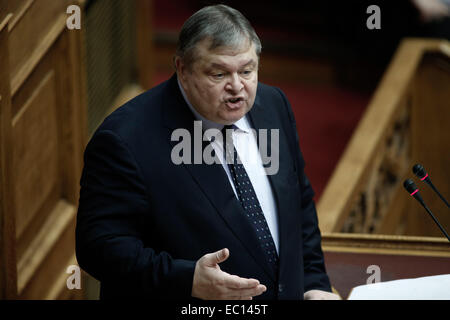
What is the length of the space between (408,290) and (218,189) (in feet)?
1.65

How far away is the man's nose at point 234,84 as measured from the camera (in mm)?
1857

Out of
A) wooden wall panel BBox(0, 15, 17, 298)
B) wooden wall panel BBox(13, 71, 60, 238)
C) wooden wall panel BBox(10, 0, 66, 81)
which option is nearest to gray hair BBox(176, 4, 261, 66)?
wooden wall panel BBox(0, 15, 17, 298)

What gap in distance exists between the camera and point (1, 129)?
8.31 feet

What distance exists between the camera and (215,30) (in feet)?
6.05

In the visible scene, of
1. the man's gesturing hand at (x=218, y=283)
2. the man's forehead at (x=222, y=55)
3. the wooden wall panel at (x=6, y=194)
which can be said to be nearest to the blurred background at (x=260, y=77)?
the wooden wall panel at (x=6, y=194)

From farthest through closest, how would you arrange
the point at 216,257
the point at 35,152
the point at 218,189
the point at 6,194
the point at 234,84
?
the point at 35,152 < the point at 6,194 < the point at 218,189 < the point at 234,84 < the point at 216,257

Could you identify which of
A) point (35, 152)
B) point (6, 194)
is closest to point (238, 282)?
point (6, 194)

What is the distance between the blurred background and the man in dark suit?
2.18ft

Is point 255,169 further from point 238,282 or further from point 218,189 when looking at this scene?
point 238,282

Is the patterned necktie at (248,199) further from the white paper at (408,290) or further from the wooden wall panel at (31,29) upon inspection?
the wooden wall panel at (31,29)

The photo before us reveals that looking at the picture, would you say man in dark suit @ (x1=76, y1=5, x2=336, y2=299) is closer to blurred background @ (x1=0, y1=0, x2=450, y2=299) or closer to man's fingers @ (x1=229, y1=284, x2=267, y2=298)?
man's fingers @ (x1=229, y1=284, x2=267, y2=298)

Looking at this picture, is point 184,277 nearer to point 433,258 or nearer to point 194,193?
Answer: point 194,193

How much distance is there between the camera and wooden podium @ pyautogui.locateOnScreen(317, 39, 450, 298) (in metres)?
3.71

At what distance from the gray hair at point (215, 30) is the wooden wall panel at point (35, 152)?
135 cm
